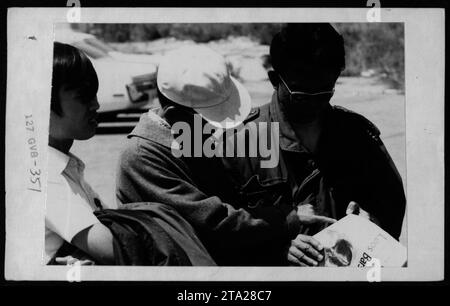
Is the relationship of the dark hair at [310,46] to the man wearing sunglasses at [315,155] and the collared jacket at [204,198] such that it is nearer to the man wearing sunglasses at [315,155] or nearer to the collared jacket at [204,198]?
the man wearing sunglasses at [315,155]

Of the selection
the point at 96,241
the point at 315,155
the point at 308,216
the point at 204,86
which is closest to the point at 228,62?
the point at 204,86

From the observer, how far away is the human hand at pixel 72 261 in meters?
3.80

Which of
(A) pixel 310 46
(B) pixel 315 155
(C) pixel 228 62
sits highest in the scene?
(A) pixel 310 46

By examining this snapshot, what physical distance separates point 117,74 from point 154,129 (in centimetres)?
43

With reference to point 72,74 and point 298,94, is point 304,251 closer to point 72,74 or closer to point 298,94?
point 298,94

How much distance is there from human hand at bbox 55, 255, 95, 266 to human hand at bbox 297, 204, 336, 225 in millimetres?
1338

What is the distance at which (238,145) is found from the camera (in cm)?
383

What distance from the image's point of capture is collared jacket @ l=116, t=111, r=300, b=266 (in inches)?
147

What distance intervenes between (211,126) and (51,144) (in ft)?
3.33

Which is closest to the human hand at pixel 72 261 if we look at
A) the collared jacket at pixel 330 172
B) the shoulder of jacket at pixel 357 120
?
the collared jacket at pixel 330 172

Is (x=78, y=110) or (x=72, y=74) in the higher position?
(x=72, y=74)

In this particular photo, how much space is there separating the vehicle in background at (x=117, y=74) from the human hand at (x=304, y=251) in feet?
4.14

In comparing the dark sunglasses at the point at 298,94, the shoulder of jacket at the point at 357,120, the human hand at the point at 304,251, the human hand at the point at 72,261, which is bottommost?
the human hand at the point at 72,261
